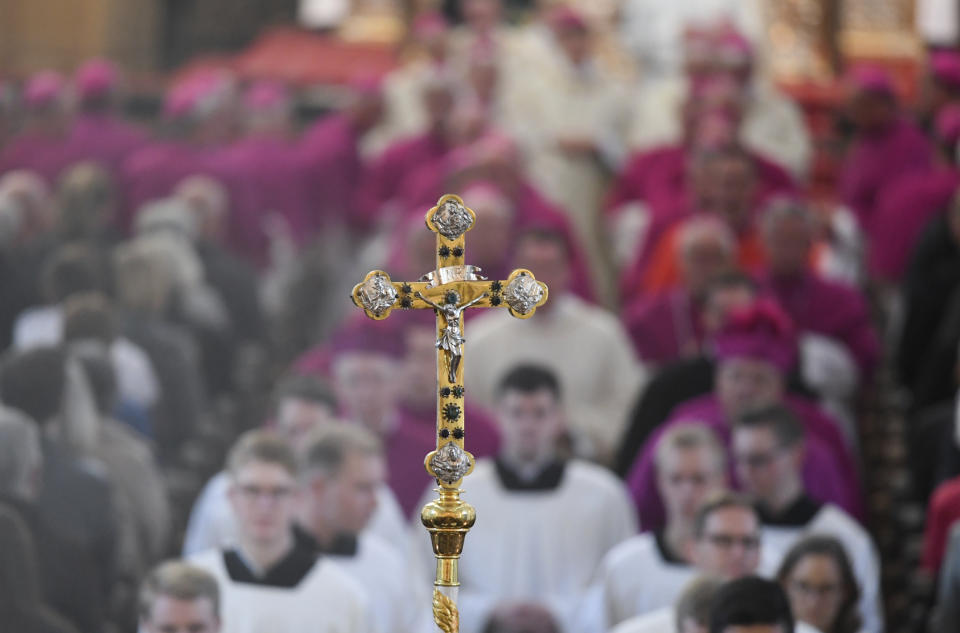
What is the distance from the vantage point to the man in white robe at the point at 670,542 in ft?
24.6

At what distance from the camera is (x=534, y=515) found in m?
8.38

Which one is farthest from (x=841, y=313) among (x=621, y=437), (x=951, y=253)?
(x=621, y=437)

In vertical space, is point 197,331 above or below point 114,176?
below

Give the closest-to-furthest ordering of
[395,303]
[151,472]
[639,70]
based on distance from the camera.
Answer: [395,303]
[151,472]
[639,70]

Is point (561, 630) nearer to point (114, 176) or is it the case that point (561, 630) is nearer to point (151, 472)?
point (151, 472)

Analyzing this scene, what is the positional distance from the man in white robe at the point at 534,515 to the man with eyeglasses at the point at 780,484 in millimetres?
576

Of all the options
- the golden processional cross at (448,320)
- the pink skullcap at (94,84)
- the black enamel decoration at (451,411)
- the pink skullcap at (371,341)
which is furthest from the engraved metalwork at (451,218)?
the pink skullcap at (94,84)

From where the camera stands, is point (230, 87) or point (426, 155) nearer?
point (426, 155)

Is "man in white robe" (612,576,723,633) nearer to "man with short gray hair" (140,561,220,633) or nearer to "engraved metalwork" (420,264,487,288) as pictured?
"man with short gray hair" (140,561,220,633)

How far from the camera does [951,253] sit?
35.4 feet

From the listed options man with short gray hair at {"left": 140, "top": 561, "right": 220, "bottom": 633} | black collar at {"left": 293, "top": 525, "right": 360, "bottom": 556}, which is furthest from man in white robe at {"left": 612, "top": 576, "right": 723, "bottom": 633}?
man with short gray hair at {"left": 140, "top": 561, "right": 220, "bottom": 633}

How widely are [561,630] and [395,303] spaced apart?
3.81 m

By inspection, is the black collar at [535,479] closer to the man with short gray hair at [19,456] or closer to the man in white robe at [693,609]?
the man in white robe at [693,609]

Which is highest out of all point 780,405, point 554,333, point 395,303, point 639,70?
point 639,70
